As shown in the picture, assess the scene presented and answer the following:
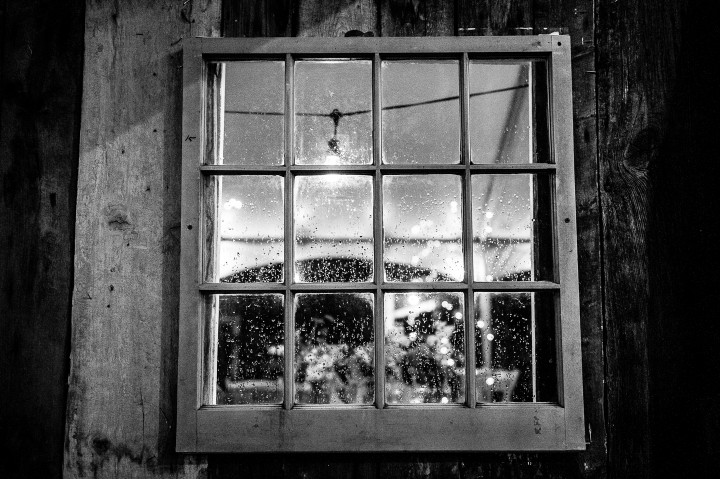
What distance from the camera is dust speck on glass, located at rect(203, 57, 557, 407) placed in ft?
5.13

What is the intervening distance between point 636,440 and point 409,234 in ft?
3.00

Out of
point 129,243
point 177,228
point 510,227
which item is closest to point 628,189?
point 510,227

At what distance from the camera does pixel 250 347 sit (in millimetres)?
1580

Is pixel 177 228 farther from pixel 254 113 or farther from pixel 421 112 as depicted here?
pixel 421 112

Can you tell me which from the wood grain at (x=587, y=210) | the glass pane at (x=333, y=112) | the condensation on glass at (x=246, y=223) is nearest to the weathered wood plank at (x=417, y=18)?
the glass pane at (x=333, y=112)

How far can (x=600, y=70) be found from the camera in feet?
5.33

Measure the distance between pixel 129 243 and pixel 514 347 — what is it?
4.02ft

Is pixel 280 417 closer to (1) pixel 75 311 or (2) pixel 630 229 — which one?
(1) pixel 75 311

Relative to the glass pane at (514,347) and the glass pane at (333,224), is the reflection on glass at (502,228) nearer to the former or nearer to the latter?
the glass pane at (514,347)

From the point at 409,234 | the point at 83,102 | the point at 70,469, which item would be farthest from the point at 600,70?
the point at 70,469

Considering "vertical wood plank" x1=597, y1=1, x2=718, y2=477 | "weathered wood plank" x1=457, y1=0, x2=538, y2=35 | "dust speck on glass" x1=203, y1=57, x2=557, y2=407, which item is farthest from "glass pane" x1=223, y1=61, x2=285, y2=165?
"vertical wood plank" x1=597, y1=1, x2=718, y2=477

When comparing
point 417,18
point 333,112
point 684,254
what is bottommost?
point 684,254

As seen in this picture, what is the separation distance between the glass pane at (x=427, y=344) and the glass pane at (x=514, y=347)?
0.21 feet

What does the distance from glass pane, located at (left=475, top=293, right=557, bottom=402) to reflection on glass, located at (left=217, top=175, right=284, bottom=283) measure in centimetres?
66
